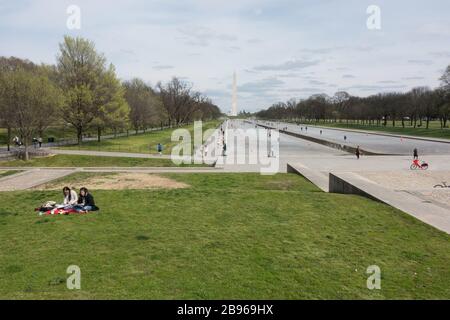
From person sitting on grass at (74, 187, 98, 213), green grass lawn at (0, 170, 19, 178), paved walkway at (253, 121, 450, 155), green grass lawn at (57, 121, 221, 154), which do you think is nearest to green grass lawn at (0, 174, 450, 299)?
person sitting on grass at (74, 187, 98, 213)

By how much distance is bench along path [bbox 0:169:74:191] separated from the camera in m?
20.5

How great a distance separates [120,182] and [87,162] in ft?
41.3

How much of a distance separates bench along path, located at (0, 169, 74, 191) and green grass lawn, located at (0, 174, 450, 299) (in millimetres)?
7871

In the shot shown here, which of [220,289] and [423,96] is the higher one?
[423,96]

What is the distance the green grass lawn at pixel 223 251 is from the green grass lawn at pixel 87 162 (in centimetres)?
1721

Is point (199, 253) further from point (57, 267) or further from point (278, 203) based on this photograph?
point (278, 203)

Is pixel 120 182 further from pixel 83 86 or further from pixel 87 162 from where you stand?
pixel 83 86

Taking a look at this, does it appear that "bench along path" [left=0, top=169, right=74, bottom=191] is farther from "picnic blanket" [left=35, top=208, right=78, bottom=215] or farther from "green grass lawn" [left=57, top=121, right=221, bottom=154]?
"green grass lawn" [left=57, top=121, right=221, bottom=154]

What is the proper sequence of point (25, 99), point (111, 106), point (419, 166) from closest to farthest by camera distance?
point (419, 166) → point (25, 99) → point (111, 106)

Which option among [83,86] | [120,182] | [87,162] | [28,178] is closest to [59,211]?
[120,182]

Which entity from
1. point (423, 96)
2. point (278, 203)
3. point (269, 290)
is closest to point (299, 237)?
point (269, 290)

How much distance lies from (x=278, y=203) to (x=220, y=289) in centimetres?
732

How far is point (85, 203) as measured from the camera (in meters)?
12.1

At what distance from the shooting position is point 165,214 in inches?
455
